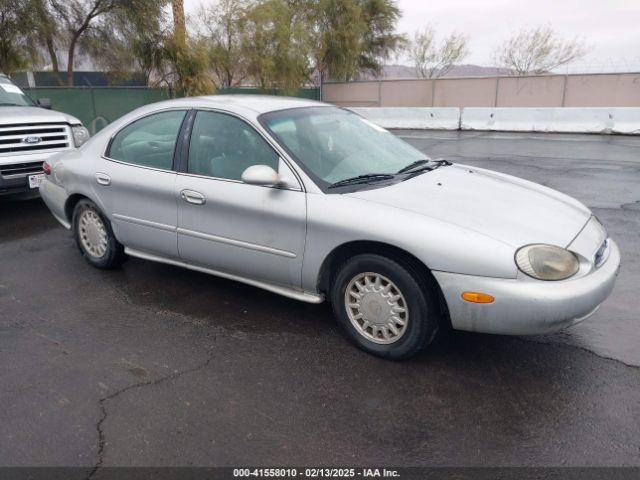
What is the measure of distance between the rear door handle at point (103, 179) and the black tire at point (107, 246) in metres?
0.28

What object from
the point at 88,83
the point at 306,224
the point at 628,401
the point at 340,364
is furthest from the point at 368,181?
the point at 88,83

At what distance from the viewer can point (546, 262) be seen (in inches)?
110

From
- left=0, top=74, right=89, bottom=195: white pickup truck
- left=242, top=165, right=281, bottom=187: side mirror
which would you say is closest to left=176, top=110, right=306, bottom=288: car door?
left=242, top=165, right=281, bottom=187: side mirror

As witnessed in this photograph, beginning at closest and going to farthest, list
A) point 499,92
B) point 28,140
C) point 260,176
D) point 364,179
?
point 260,176, point 364,179, point 28,140, point 499,92

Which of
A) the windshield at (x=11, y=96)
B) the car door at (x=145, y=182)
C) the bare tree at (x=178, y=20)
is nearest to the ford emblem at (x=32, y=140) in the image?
the windshield at (x=11, y=96)

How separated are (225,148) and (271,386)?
5.77ft

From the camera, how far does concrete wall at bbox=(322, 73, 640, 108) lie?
22.0 meters

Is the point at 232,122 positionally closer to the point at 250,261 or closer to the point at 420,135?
the point at 250,261

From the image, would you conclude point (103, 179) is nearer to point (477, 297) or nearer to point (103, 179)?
point (103, 179)

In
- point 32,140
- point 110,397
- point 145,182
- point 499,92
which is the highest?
point 499,92

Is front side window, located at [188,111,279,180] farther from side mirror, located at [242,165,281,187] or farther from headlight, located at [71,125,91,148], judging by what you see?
headlight, located at [71,125,91,148]

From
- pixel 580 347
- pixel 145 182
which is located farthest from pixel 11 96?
pixel 580 347

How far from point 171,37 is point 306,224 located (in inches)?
747

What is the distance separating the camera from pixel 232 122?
3.77 meters
